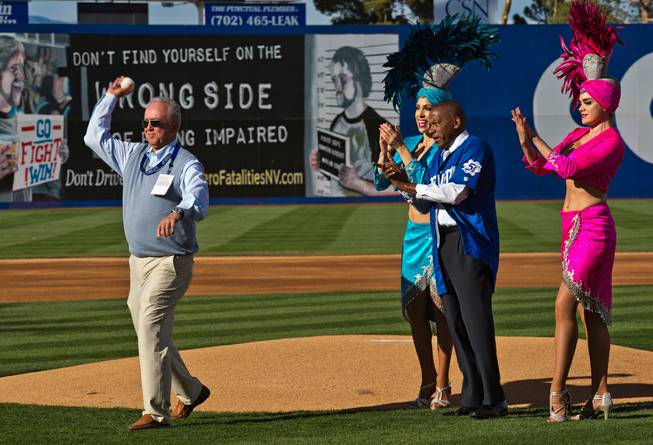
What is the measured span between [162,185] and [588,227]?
2465 millimetres

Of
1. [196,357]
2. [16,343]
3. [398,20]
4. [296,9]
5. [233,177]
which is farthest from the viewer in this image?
[398,20]

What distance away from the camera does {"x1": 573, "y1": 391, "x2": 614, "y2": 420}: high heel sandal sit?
6926mm

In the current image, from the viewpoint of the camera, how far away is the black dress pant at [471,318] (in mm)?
6824

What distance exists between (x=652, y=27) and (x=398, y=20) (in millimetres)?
40675

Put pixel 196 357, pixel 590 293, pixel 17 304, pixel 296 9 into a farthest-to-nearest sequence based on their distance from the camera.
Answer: pixel 296 9
pixel 17 304
pixel 196 357
pixel 590 293

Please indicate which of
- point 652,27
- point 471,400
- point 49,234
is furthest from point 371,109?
point 471,400

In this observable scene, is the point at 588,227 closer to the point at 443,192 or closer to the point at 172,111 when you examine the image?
the point at 443,192

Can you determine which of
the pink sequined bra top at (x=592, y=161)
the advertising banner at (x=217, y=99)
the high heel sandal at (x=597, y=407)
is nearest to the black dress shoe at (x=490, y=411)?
the high heel sandal at (x=597, y=407)

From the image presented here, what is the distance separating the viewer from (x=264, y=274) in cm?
1781

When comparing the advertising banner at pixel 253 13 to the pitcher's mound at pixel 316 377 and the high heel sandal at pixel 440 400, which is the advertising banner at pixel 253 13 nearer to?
the pitcher's mound at pixel 316 377

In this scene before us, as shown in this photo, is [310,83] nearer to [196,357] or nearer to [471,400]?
[196,357]

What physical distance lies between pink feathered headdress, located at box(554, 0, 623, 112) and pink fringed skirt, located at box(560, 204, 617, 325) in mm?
833

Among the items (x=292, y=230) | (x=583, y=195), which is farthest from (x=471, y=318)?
(x=292, y=230)

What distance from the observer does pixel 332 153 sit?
37.5 meters
